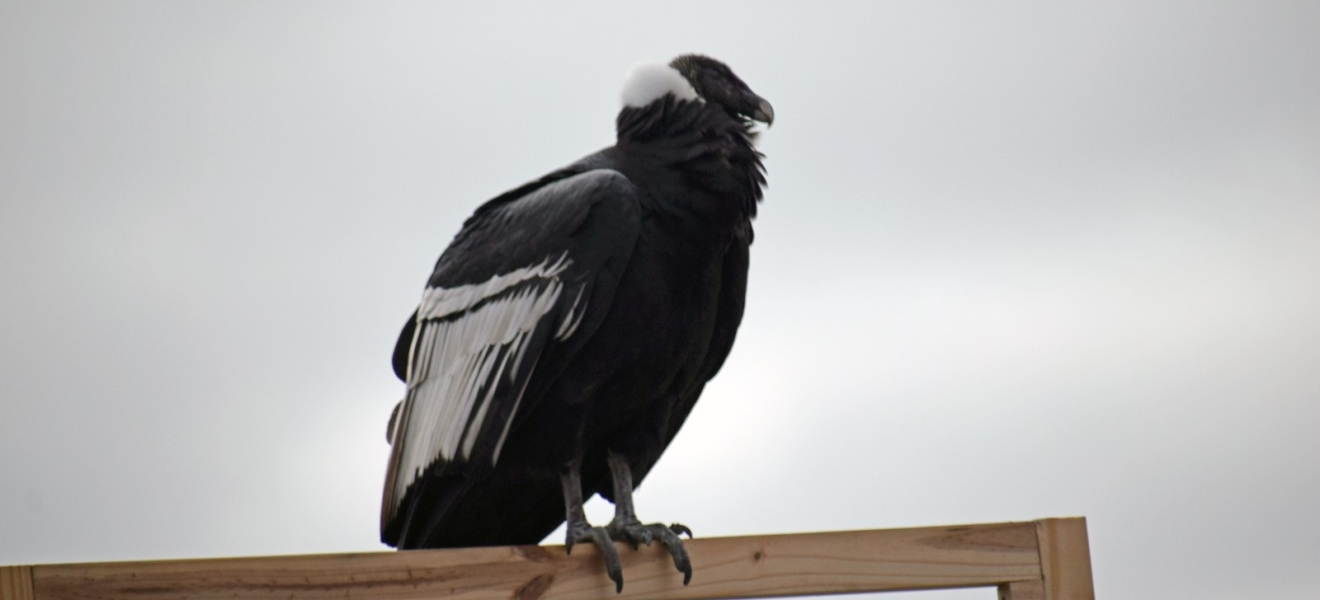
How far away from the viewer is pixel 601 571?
3.53m

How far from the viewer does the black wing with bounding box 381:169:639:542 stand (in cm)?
401

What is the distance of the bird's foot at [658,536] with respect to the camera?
353cm

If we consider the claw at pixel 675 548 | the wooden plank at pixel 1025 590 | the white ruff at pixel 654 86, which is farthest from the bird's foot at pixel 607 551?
the white ruff at pixel 654 86

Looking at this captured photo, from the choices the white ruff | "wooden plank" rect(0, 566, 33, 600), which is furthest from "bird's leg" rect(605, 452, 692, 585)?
"wooden plank" rect(0, 566, 33, 600)

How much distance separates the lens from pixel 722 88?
4.79 metres

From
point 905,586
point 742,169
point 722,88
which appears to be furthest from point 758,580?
point 722,88

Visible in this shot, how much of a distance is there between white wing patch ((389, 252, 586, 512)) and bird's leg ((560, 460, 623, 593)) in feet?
1.05

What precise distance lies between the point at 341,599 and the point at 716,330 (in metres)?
1.83

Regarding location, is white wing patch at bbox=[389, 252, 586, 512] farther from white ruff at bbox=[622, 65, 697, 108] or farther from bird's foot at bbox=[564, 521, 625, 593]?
white ruff at bbox=[622, 65, 697, 108]

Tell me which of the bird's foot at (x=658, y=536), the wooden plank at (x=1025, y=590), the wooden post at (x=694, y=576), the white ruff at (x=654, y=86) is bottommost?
the wooden plank at (x=1025, y=590)

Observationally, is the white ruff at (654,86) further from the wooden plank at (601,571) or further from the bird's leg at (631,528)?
Result: the wooden plank at (601,571)

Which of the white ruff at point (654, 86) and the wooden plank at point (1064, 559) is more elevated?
the white ruff at point (654, 86)

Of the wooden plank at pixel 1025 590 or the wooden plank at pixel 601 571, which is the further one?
the wooden plank at pixel 1025 590

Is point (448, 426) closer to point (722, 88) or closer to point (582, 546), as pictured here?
point (582, 546)
